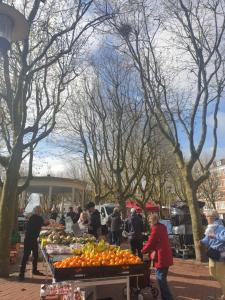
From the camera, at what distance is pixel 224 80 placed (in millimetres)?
16219

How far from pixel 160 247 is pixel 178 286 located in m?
2.85

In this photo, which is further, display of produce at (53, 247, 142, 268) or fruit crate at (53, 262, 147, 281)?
display of produce at (53, 247, 142, 268)

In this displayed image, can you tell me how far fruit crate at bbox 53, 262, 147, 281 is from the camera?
687 centimetres

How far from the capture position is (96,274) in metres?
7.05

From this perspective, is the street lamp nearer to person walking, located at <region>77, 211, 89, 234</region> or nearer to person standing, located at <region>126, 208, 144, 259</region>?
person standing, located at <region>126, 208, 144, 259</region>

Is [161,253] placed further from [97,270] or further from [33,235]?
[33,235]

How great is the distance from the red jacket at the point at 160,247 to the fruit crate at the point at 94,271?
0.57 m

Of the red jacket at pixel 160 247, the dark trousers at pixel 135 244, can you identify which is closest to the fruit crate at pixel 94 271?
the red jacket at pixel 160 247

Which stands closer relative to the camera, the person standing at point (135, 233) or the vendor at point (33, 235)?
the vendor at point (33, 235)

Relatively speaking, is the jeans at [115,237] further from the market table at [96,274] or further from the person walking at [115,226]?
the market table at [96,274]

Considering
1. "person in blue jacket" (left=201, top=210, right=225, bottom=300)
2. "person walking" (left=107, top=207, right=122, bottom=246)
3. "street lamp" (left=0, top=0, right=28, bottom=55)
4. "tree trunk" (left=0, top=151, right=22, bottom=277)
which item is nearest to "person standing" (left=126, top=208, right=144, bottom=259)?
"tree trunk" (left=0, top=151, right=22, bottom=277)

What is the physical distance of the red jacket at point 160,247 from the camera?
776 cm

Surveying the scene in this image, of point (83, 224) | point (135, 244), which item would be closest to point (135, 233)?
point (135, 244)

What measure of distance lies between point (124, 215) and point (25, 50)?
19059mm
